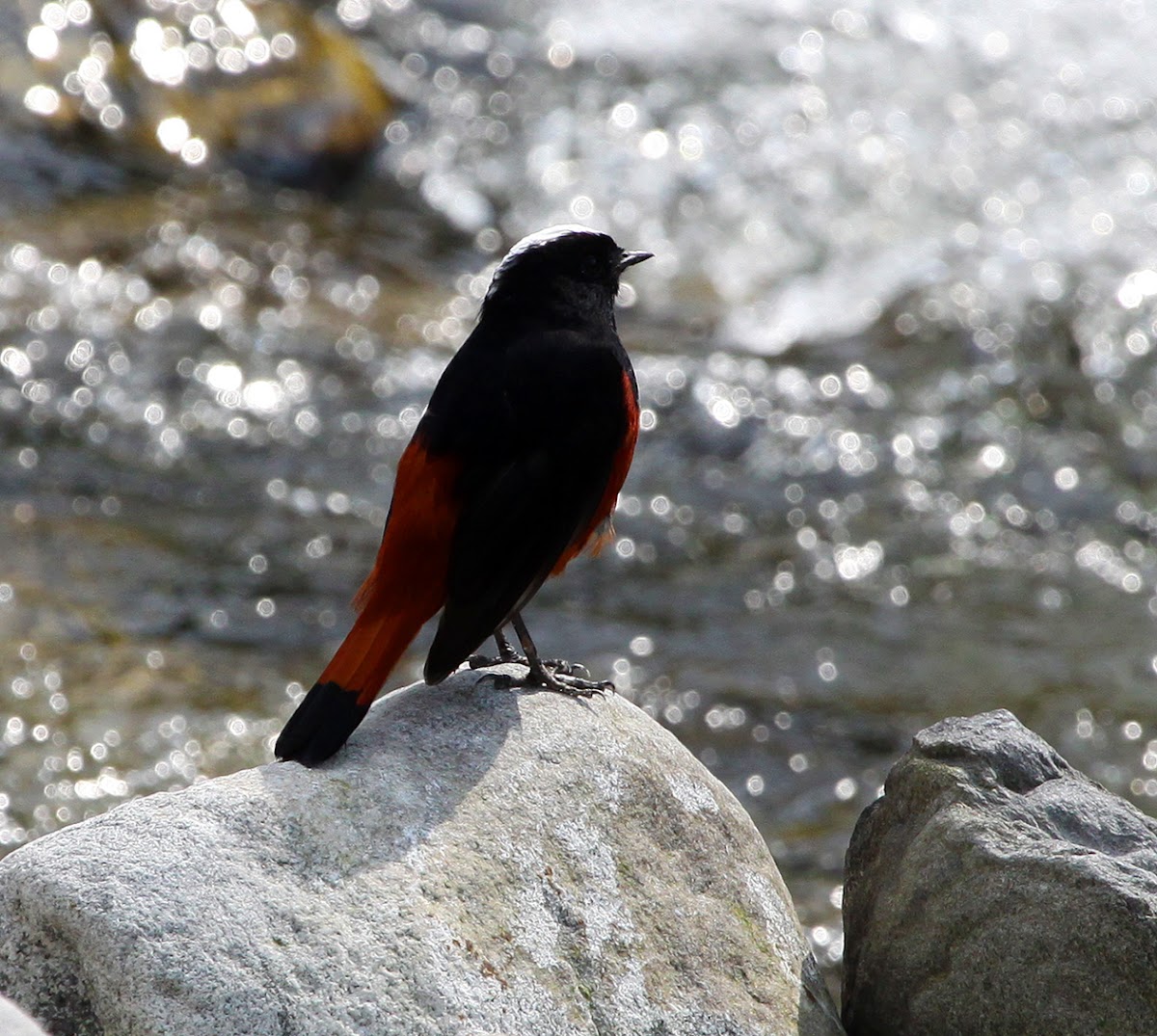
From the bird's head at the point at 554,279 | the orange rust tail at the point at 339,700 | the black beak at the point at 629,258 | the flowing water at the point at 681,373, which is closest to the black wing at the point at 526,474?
the bird's head at the point at 554,279

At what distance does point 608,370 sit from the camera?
4.14 metres

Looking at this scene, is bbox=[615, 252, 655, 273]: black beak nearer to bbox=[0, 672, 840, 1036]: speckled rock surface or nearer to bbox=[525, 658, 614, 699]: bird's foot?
bbox=[525, 658, 614, 699]: bird's foot

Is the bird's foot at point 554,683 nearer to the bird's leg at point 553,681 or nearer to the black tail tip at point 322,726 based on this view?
the bird's leg at point 553,681

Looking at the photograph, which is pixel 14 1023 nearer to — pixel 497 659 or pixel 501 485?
pixel 501 485

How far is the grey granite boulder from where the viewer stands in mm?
3203

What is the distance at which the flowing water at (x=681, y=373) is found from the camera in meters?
7.16

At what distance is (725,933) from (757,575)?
193 inches

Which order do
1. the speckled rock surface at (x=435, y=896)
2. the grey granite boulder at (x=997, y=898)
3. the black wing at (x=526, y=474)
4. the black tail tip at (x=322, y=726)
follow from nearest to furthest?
1. the speckled rock surface at (x=435, y=896)
2. the grey granite boulder at (x=997, y=898)
3. the black tail tip at (x=322, y=726)
4. the black wing at (x=526, y=474)

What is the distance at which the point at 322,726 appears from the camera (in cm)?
341

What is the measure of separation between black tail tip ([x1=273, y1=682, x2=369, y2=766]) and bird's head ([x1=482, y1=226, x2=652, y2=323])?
1.29 meters

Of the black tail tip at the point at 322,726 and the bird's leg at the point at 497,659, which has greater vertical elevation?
the black tail tip at the point at 322,726

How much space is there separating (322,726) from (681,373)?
6.78m

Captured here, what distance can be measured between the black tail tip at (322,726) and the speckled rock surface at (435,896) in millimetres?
52

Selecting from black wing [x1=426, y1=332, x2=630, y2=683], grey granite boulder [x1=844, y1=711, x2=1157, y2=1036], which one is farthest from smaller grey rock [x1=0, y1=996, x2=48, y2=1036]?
grey granite boulder [x1=844, y1=711, x2=1157, y2=1036]
